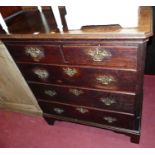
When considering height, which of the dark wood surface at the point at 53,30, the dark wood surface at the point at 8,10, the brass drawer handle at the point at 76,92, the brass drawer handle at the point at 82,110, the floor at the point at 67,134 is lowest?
the floor at the point at 67,134

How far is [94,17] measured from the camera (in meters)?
0.88

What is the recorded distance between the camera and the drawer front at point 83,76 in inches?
39.2

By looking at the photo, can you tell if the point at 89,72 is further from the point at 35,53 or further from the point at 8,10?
the point at 8,10

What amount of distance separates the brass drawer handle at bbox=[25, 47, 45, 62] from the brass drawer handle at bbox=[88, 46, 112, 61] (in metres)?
0.31

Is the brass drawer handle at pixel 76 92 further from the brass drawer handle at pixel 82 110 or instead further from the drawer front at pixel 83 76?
the brass drawer handle at pixel 82 110

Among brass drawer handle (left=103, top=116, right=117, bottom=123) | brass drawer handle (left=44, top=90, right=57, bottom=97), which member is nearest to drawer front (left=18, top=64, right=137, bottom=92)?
brass drawer handle (left=44, top=90, right=57, bottom=97)

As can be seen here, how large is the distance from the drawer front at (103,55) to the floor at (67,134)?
835 millimetres

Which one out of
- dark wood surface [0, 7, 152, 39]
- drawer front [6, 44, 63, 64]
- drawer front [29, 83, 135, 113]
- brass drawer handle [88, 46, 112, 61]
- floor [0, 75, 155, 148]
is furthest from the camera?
floor [0, 75, 155, 148]

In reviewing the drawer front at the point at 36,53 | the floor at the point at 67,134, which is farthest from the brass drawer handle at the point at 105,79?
the floor at the point at 67,134

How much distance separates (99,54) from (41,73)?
47cm

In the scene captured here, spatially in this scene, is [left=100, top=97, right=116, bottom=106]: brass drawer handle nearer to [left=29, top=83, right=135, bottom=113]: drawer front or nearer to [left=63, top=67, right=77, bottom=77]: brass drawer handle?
[left=29, top=83, right=135, bottom=113]: drawer front

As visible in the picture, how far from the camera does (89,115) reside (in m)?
1.43

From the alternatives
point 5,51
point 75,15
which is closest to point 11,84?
point 5,51

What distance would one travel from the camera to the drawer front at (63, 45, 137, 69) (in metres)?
0.86
